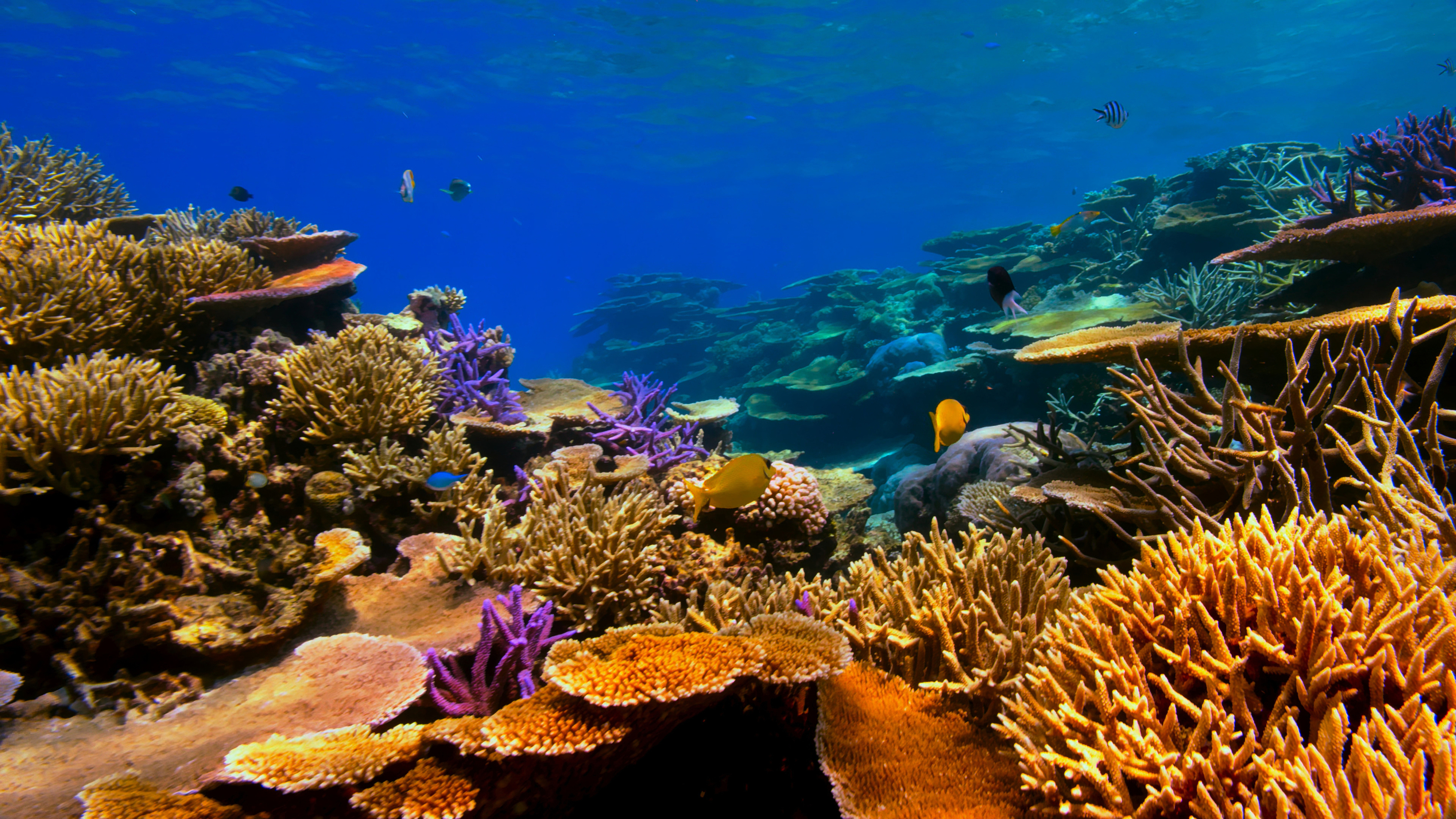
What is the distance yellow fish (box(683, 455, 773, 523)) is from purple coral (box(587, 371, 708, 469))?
6.15ft

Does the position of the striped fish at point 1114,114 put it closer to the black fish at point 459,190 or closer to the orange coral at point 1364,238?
the orange coral at point 1364,238

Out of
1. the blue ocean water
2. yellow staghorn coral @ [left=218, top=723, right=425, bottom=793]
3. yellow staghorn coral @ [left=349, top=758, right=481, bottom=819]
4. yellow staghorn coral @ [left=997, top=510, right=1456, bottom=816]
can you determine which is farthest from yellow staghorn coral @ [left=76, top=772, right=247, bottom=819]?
the blue ocean water

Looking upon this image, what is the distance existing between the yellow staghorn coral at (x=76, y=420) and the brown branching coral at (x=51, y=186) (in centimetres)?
485

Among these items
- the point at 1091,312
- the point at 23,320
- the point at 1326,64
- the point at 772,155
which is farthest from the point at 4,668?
the point at 1326,64

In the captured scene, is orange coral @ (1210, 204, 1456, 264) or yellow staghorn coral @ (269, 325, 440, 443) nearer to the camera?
orange coral @ (1210, 204, 1456, 264)

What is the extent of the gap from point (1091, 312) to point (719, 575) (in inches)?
321

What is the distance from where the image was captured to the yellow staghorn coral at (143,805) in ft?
5.51

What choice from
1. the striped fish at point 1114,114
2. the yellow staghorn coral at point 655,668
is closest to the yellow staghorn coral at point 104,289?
the yellow staghorn coral at point 655,668

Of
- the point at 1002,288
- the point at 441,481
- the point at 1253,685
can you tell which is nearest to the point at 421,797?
the point at 1253,685

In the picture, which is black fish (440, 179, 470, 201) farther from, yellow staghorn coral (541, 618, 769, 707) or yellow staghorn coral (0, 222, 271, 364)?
yellow staghorn coral (541, 618, 769, 707)

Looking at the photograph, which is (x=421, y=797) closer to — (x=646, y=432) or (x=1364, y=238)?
(x=646, y=432)

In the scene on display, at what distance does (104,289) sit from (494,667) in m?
4.47

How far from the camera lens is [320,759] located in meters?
1.75

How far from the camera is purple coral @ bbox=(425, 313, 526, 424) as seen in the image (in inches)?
→ 213
